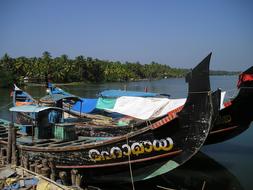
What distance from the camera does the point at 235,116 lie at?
14195mm

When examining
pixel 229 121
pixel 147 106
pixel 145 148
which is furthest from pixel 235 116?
pixel 145 148

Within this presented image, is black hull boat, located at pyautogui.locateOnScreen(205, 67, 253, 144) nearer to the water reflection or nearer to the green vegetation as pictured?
the water reflection

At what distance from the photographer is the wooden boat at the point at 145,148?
9.73 meters

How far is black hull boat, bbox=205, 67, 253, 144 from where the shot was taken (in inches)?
526

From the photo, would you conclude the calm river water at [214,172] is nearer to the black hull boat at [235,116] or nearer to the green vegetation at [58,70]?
the black hull boat at [235,116]

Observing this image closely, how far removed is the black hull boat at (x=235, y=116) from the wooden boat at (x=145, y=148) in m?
4.09

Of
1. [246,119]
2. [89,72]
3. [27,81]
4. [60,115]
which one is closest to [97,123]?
[60,115]

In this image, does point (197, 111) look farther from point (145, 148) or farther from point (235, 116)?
point (235, 116)

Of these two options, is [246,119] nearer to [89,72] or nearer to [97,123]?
[97,123]

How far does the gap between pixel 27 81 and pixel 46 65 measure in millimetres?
7143

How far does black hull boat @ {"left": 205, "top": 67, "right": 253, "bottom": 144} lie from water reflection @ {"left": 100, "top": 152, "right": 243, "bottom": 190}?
142cm

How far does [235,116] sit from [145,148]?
5763 mm

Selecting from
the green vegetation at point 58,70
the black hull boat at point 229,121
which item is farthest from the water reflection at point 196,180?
the green vegetation at point 58,70

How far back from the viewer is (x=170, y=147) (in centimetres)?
1016
